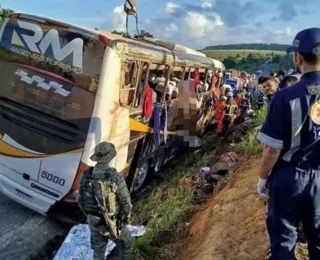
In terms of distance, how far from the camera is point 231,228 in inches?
210

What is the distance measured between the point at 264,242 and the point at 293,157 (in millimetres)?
1819

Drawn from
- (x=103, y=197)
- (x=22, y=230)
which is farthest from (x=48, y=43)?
(x=103, y=197)

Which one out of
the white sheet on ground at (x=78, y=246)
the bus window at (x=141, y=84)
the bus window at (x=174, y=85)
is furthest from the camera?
the bus window at (x=174, y=85)

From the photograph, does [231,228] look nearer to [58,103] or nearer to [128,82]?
[128,82]

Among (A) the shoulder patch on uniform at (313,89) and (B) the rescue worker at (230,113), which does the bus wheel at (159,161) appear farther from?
(A) the shoulder patch on uniform at (313,89)

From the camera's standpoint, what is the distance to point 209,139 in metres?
13.0

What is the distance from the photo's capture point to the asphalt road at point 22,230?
5.97m

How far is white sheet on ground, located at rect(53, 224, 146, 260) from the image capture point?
540 cm

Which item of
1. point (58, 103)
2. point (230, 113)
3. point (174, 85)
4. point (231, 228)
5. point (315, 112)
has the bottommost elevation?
point (231, 228)

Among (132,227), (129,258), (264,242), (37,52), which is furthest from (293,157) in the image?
(37,52)

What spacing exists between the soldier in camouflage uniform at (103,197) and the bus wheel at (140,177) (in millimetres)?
3257

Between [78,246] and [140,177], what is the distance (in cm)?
318

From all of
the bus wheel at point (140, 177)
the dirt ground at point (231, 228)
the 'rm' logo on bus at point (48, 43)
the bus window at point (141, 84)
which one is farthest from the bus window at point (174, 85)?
the 'rm' logo on bus at point (48, 43)

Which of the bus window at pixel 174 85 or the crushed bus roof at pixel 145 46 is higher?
the crushed bus roof at pixel 145 46
